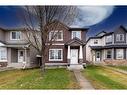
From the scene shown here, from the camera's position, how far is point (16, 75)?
13.9 metres

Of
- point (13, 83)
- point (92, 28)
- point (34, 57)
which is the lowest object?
point (13, 83)

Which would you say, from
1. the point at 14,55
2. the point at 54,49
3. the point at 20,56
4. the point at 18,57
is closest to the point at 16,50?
the point at 14,55

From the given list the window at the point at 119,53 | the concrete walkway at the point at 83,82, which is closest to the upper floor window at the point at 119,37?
the window at the point at 119,53

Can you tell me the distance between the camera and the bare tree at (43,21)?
43.0 feet

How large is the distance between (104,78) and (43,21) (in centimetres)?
451

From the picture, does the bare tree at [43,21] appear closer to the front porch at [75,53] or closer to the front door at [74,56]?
the front porch at [75,53]

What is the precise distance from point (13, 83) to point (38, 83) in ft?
3.98

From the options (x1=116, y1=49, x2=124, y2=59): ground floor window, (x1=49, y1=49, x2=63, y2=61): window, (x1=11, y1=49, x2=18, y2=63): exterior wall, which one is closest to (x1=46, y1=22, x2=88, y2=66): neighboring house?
(x1=49, y1=49, x2=63, y2=61): window

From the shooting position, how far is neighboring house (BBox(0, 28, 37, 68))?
1573 centimetres

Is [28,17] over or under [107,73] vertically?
over

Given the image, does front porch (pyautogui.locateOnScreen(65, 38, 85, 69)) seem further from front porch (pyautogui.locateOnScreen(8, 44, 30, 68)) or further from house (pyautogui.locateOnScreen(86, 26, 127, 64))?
front porch (pyautogui.locateOnScreen(8, 44, 30, 68))

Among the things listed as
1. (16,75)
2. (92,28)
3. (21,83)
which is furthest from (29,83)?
(92,28)
